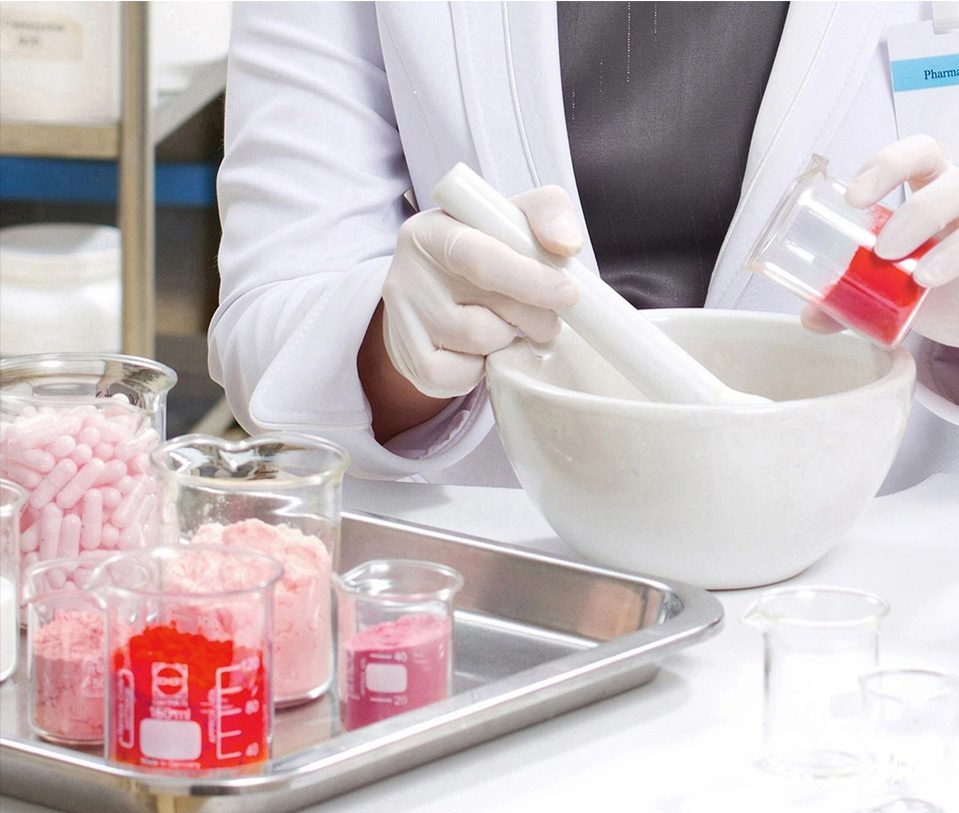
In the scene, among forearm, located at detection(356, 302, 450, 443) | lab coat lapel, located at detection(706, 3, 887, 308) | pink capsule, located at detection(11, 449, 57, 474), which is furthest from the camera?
lab coat lapel, located at detection(706, 3, 887, 308)

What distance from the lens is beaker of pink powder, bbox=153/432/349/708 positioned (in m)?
0.75

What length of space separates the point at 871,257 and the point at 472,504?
0.35 m

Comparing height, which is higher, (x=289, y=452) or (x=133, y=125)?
(x=133, y=125)

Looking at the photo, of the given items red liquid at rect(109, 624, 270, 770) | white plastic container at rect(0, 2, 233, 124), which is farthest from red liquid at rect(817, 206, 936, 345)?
white plastic container at rect(0, 2, 233, 124)

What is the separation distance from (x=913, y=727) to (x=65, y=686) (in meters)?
0.39

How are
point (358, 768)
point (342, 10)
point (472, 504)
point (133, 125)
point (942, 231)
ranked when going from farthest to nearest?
1. point (133, 125)
2. point (342, 10)
3. point (472, 504)
4. point (942, 231)
5. point (358, 768)

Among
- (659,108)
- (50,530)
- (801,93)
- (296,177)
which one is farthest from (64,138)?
(50,530)

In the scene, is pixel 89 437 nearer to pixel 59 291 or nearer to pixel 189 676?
pixel 189 676

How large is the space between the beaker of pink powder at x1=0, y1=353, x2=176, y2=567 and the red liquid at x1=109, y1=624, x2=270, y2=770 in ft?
0.68

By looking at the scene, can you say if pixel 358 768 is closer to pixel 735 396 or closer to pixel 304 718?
pixel 304 718

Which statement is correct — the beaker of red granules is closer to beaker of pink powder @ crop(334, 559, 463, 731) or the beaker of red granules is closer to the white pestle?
the white pestle

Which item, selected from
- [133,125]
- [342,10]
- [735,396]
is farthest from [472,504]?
[133,125]

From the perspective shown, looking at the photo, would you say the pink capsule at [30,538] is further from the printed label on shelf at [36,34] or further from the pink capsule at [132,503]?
the printed label on shelf at [36,34]

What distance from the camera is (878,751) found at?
2.23 ft
